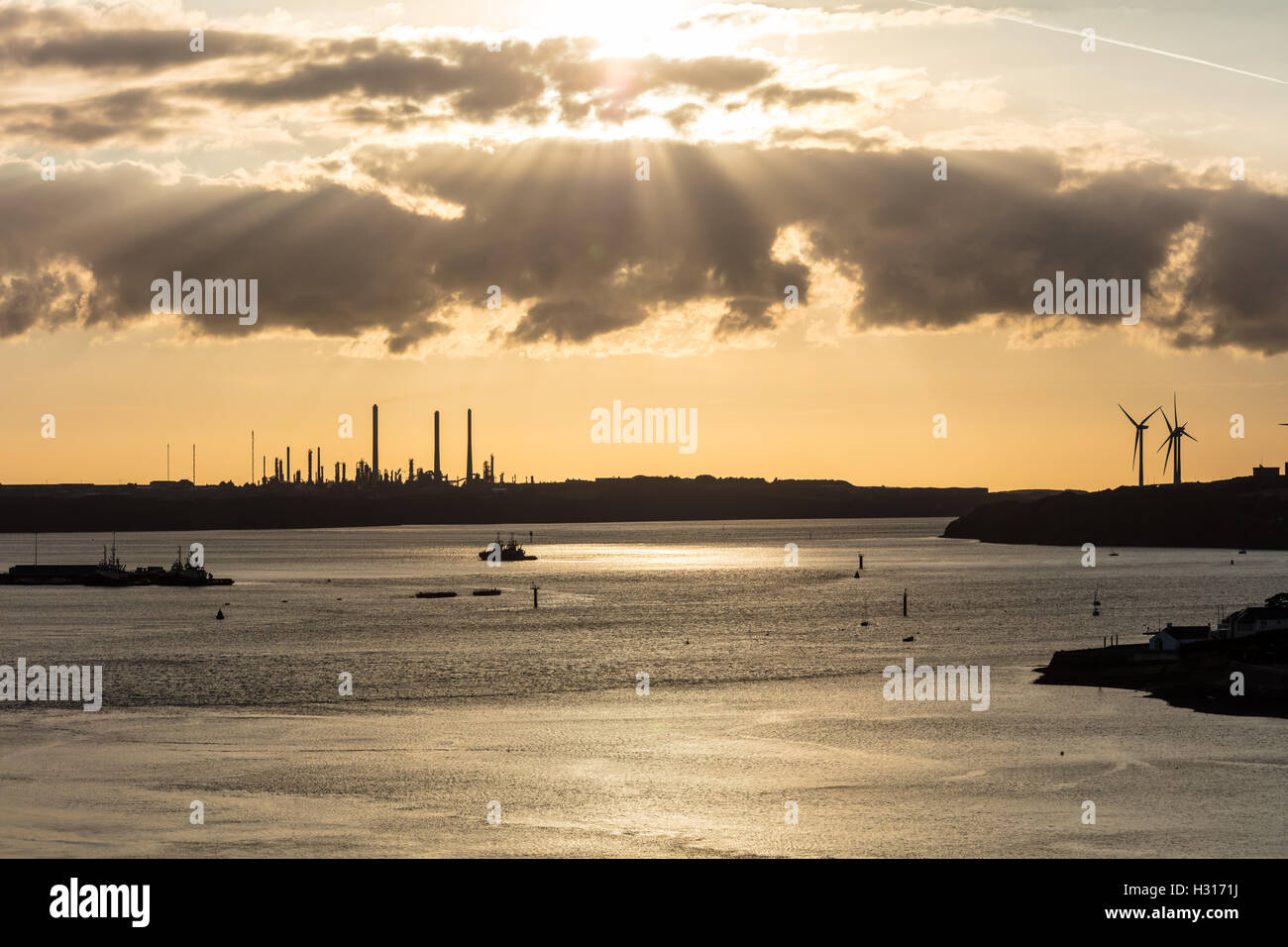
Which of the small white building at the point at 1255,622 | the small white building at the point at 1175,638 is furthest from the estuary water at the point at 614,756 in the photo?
the small white building at the point at 1255,622

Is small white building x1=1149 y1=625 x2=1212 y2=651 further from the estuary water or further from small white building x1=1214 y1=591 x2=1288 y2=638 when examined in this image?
the estuary water

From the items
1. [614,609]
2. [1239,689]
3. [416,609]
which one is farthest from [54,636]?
[1239,689]

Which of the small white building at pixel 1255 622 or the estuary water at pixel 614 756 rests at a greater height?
the small white building at pixel 1255 622

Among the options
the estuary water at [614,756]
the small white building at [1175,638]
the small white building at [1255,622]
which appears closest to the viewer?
the estuary water at [614,756]

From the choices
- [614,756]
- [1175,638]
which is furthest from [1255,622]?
[614,756]

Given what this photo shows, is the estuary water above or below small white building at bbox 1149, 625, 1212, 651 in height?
below

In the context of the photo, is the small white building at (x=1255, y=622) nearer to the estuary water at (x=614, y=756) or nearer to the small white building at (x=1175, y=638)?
the small white building at (x=1175, y=638)

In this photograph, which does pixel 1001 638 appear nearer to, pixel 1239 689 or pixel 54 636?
pixel 1239 689

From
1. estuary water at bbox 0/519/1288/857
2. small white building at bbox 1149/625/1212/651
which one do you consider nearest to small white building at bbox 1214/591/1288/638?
small white building at bbox 1149/625/1212/651

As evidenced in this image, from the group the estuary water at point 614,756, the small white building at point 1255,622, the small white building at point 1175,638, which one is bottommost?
the estuary water at point 614,756

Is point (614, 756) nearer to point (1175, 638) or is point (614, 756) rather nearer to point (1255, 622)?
point (1175, 638)
